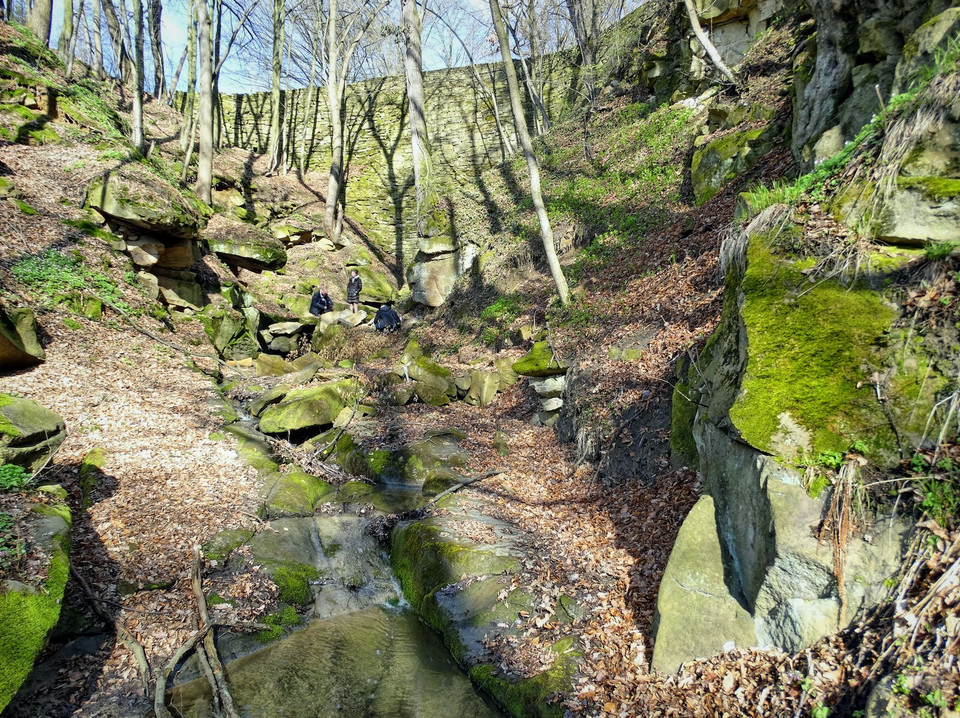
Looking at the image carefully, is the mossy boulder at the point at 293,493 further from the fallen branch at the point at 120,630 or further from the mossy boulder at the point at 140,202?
the mossy boulder at the point at 140,202

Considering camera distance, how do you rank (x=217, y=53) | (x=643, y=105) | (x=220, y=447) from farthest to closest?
(x=217, y=53) < (x=643, y=105) < (x=220, y=447)

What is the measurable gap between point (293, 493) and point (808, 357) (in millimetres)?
7125

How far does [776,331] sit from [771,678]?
262 centimetres

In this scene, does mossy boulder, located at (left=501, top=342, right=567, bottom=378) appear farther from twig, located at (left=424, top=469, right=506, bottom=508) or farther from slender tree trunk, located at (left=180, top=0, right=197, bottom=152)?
slender tree trunk, located at (left=180, top=0, right=197, bottom=152)

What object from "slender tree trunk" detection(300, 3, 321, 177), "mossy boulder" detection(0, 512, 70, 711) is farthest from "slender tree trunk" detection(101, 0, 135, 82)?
"mossy boulder" detection(0, 512, 70, 711)

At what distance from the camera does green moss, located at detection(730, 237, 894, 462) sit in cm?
371

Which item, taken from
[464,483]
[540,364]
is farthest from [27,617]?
[540,364]

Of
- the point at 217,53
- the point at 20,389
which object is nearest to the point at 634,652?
the point at 20,389

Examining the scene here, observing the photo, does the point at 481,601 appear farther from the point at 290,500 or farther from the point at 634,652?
the point at 290,500

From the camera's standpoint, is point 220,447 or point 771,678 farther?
point 220,447

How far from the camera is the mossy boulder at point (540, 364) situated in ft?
32.9

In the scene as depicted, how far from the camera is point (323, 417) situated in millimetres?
10328

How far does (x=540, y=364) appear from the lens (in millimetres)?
10352

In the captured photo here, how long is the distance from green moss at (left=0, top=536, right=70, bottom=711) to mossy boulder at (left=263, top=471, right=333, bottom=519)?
11.1 feet
